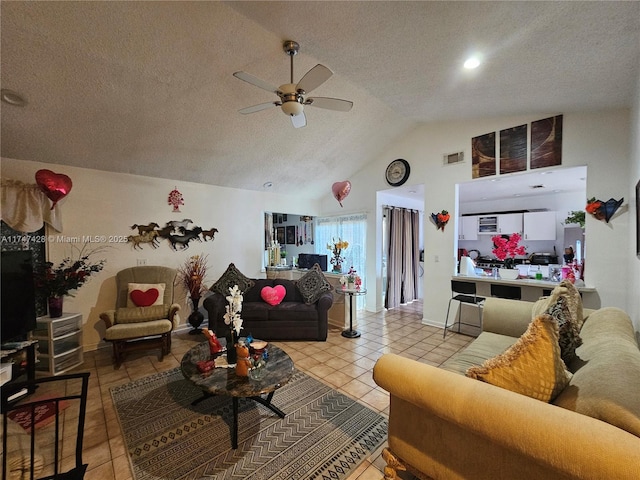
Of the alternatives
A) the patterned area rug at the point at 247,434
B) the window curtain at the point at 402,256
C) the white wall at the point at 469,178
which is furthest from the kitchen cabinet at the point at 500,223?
the patterned area rug at the point at 247,434

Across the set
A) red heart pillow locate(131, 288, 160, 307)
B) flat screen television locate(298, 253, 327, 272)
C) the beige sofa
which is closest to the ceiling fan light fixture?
the beige sofa

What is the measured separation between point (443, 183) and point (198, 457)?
173 inches

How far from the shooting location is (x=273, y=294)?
3939mm

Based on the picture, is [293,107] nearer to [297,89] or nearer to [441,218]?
[297,89]

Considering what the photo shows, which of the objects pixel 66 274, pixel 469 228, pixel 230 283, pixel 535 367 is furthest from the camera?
pixel 469 228

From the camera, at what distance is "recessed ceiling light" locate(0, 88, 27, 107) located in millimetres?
2287

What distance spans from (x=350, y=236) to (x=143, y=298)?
383cm

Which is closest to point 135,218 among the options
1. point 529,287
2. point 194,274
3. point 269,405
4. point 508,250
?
point 194,274

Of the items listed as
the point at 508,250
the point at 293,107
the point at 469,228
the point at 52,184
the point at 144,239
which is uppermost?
the point at 293,107

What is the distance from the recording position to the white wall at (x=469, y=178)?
111 inches

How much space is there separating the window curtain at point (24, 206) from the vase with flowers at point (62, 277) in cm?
50

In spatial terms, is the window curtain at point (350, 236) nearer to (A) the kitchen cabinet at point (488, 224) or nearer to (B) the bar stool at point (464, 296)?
(B) the bar stool at point (464, 296)

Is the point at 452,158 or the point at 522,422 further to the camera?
the point at 452,158

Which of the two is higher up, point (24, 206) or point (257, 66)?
point (257, 66)
